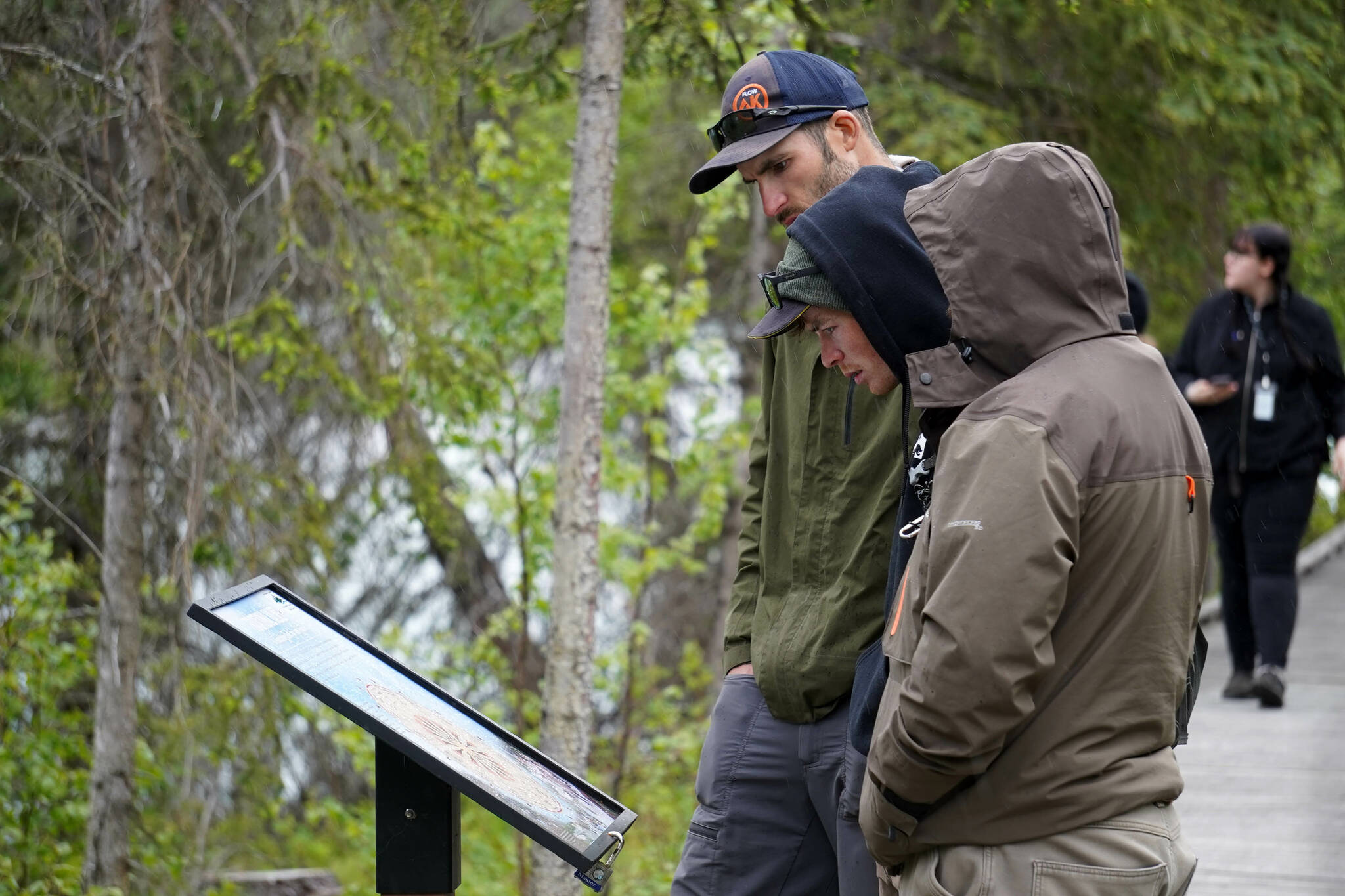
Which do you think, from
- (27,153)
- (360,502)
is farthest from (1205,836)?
(360,502)

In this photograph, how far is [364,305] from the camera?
5801mm

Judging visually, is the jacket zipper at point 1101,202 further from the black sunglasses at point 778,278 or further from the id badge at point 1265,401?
the id badge at point 1265,401

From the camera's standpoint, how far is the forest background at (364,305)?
5.16 meters

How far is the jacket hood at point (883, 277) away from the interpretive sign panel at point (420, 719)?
915mm


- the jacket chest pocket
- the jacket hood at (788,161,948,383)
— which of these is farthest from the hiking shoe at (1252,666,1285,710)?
the jacket chest pocket

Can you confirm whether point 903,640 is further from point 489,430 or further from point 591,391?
point 489,430

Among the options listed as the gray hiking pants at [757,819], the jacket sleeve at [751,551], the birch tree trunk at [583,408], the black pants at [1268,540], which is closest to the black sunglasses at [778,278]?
the jacket sleeve at [751,551]

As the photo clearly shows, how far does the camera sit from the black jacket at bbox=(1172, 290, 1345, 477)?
19.0 feet

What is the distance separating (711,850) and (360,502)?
697 centimetres

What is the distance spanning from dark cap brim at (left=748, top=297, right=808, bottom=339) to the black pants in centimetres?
408

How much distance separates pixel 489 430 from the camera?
305 inches

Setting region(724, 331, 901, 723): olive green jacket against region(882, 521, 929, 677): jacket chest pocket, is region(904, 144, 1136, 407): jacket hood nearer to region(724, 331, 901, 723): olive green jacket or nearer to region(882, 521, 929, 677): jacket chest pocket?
region(882, 521, 929, 677): jacket chest pocket

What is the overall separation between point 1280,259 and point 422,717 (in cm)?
496

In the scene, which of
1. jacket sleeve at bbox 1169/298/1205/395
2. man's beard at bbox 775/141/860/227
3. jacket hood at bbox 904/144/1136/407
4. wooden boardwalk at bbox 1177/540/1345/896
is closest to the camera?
jacket hood at bbox 904/144/1136/407
